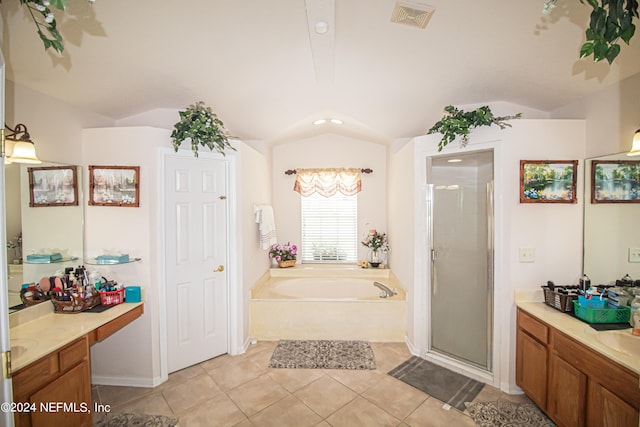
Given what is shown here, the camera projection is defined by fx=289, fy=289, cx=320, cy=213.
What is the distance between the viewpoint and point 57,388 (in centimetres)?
169

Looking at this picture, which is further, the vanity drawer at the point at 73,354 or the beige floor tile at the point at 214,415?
the beige floor tile at the point at 214,415

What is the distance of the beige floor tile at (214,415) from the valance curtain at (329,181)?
9.85 ft

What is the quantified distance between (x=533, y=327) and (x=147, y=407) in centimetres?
303

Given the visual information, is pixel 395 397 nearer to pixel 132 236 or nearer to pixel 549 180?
pixel 549 180

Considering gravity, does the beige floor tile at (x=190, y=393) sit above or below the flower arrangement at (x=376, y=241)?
below

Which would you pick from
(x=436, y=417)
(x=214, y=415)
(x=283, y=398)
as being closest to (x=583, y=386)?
(x=436, y=417)

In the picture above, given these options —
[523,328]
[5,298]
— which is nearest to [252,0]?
[5,298]

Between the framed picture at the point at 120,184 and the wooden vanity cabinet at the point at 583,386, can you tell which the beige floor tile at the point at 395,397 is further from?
the framed picture at the point at 120,184

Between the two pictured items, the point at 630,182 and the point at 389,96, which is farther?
the point at 389,96

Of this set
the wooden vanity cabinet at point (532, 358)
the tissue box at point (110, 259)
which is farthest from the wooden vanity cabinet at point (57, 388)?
the wooden vanity cabinet at point (532, 358)

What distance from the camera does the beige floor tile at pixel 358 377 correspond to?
251 cm

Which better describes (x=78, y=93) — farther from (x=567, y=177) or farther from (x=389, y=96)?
(x=567, y=177)

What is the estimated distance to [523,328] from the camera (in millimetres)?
2297

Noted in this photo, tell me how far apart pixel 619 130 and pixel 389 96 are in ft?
5.81
